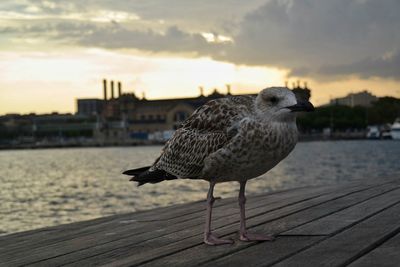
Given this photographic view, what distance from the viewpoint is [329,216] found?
4871 mm

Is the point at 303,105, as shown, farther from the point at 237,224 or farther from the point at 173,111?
the point at 173,111

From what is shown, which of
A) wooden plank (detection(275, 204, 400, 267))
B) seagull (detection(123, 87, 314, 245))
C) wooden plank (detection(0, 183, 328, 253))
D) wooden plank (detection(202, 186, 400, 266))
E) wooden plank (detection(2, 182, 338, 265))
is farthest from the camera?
wooden plank (detection(0, 183, 328, 253))

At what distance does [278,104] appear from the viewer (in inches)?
149

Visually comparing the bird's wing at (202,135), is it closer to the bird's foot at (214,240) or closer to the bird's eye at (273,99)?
the bird's eye at (273,99)

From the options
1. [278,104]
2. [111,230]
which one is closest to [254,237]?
[278,104]

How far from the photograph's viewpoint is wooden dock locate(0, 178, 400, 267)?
11.5 feet

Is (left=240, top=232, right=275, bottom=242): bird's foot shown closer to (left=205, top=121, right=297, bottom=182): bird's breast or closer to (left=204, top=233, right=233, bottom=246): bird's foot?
(left=204, top=233, right=233, bottom=246): bird's foot

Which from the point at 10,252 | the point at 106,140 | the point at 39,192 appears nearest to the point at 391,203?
the point at 10,252

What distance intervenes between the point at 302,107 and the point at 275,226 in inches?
51.0

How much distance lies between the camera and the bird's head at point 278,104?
371cm

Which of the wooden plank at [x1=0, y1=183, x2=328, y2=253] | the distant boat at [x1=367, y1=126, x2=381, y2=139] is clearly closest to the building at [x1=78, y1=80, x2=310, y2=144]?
the distant boat at [x1=367, y1=126, x2=381, y2=139]

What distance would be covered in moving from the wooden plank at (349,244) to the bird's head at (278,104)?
76cm

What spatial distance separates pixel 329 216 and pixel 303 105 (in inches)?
60.3

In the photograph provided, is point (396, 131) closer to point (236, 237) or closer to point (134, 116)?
point (134, 116)
